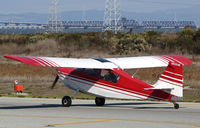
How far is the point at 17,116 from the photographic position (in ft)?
57.1

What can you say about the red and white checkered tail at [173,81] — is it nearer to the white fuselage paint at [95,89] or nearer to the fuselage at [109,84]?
the fuselage at [109,84]

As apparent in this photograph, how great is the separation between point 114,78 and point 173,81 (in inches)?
104

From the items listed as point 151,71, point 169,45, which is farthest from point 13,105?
point 169,45

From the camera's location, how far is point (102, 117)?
17.0 meters

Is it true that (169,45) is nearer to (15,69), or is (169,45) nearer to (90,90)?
(15,69)

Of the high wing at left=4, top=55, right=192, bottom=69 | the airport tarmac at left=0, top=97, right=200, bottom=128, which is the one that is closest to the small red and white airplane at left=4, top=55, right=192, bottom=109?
the high wing at left=4, top=55, right=192, bottom=69

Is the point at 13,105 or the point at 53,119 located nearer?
the point at 53,119

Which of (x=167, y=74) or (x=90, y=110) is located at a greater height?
(x=167, y=74)

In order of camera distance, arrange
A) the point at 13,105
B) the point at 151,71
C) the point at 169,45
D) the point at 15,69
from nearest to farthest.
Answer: the point at 13,105 < the point at 151,71 < the point at 15,69 < the point at 169,45

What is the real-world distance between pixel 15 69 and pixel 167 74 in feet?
98.9

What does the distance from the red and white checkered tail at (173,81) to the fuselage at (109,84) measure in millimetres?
230

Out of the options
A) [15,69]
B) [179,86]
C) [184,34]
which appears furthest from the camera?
[184,34]

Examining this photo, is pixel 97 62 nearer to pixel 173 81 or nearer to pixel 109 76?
pixel 109 76

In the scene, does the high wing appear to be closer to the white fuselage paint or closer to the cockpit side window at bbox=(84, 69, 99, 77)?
the cockpit side window at bbox=(84, 69, 99, 77)
